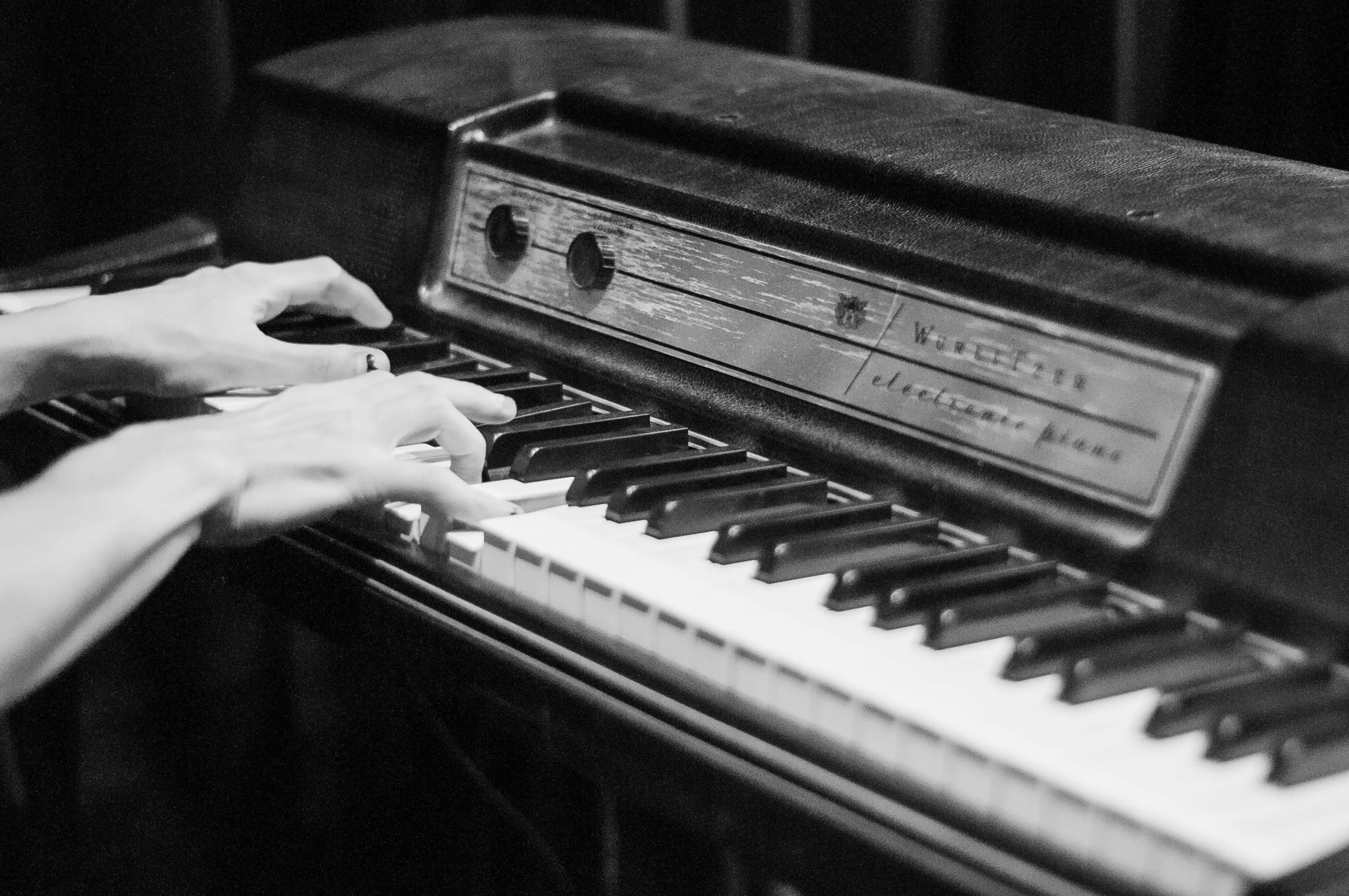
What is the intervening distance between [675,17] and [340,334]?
95 centimetres

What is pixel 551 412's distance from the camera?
122 centimetres

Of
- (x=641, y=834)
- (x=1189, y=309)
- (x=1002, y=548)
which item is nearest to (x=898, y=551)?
(x=1002, y=548)

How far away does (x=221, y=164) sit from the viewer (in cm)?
173

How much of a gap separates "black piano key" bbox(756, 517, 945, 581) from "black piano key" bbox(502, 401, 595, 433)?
299 mm

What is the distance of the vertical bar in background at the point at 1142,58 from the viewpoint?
192 cm

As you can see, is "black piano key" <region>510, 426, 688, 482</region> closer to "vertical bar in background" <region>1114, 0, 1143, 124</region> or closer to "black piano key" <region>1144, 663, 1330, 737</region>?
"black piano key" <region>1144, 663, 1330, 737</region>

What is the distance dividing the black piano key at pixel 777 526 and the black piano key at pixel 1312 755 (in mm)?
328

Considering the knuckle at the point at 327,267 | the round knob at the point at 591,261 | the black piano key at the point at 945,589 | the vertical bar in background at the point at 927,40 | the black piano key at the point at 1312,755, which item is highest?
the vertical bar in background at the point at 927,40

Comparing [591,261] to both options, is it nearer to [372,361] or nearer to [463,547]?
[372,361]

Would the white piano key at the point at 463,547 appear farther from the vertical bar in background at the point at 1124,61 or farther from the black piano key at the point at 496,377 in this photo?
the vertical bar in background at the point at 1124,61

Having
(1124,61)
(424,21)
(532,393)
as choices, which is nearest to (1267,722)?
(532,393)

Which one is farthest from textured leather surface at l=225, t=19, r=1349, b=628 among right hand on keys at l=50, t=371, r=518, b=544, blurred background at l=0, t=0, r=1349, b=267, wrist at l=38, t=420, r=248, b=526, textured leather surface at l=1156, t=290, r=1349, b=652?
blurred background at l=0, t=0, r=1349, b=267

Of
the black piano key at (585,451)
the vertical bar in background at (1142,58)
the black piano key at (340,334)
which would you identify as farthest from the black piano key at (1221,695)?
the vertical bar in background at (1142,58)

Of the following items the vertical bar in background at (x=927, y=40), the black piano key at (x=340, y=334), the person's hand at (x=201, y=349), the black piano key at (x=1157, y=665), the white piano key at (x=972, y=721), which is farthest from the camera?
the vertical bar in background at (x=927, y=40)
